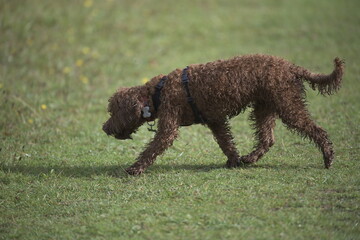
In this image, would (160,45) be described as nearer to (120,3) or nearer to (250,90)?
(120,3)

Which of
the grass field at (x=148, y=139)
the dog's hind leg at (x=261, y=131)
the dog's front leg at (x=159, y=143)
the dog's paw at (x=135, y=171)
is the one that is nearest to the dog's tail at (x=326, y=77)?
the dog's hind leg at (x=261, y=131)

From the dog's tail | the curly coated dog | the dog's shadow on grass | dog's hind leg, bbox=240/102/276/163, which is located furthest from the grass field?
the dog's tail

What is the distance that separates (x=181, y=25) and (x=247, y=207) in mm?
11183

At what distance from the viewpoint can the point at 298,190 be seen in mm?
5770

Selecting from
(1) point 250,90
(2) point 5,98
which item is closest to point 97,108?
(2) point 5,98

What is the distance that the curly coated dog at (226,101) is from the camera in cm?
625

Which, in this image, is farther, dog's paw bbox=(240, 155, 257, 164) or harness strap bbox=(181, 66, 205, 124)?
dog's paw bbox=(240, 155, 257, 164)

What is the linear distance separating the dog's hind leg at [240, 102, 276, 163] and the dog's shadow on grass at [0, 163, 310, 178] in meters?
0.12

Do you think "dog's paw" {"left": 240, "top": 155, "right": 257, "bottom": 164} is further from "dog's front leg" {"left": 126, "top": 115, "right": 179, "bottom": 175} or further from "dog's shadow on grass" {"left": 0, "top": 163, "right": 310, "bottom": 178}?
"dog's front leg" {"left": 126, "top": 115, "right": 179, "bottom": 175}

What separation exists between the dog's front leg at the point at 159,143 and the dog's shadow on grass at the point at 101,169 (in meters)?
0.17

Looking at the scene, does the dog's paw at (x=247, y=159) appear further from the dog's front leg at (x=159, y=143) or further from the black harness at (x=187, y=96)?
the dog's front leg at (x=159, y=143)


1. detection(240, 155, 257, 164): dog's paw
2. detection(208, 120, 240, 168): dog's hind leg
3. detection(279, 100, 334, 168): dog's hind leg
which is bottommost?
detection(240, 155, 257, 164): dog's paw

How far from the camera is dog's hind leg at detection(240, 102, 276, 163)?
678cm

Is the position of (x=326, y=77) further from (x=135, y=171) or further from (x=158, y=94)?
(x=135, y=171)
